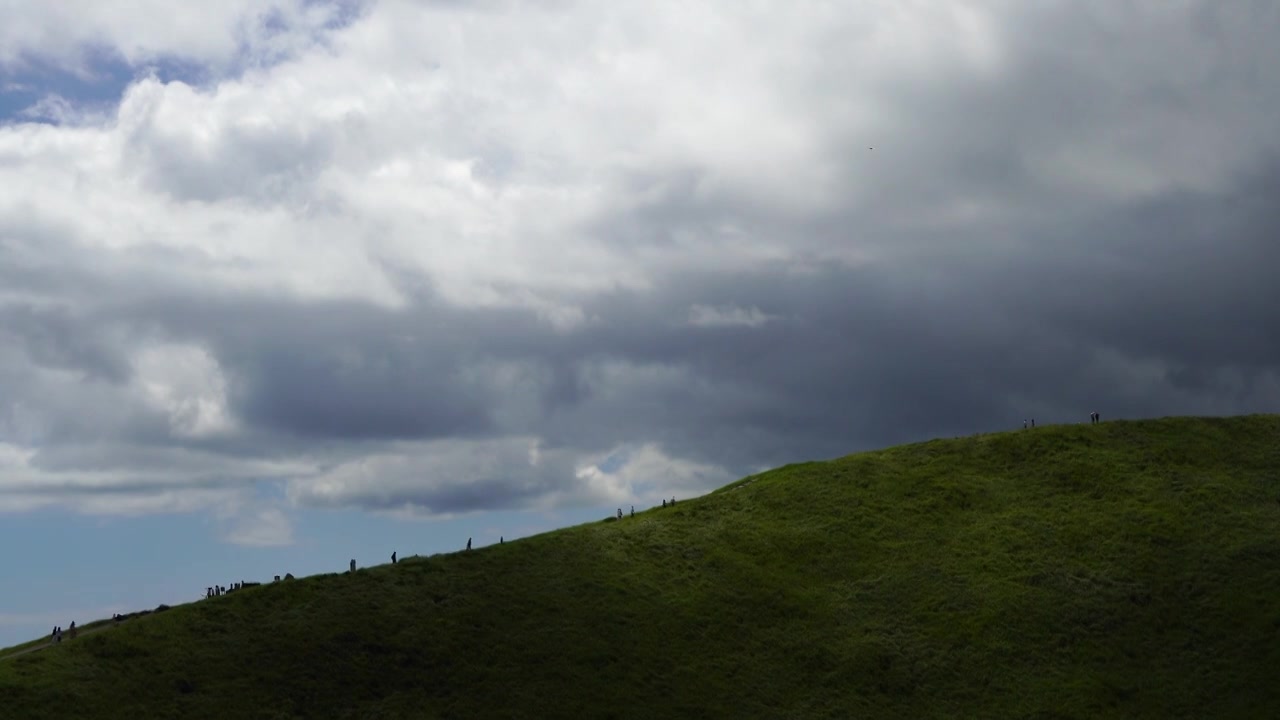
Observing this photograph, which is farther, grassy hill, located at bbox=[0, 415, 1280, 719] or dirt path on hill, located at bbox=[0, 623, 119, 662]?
dirt path on hill, located at bbox=[0, 623, 119, 662]

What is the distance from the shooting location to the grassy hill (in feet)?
248

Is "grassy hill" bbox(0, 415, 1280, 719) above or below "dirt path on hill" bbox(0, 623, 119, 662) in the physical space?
below

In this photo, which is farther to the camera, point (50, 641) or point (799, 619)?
point (799, 619)

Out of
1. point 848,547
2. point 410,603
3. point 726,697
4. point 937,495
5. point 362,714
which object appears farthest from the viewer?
point 937,495

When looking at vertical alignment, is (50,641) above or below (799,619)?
above

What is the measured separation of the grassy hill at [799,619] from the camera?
2975 inches

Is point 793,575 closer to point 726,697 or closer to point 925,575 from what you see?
point 925,575

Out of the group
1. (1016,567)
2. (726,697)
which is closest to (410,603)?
(726,697)

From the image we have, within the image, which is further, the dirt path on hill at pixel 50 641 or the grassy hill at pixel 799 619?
the dirt path on hill at pixel 50 641

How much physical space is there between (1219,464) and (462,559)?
72307mm

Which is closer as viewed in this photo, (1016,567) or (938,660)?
(938,660)

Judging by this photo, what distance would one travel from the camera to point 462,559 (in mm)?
94125

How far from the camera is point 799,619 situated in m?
89.1

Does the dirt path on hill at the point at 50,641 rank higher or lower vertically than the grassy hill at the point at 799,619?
higher
